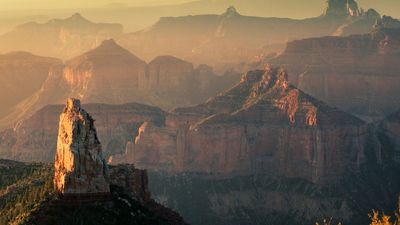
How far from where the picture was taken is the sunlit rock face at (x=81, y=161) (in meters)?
78.6

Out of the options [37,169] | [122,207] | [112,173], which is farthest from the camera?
[37,169]

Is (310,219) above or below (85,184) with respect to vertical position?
below

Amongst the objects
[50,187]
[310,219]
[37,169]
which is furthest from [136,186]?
[310,219]

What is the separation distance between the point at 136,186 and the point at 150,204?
5.94 feet

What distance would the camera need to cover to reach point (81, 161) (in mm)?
78875

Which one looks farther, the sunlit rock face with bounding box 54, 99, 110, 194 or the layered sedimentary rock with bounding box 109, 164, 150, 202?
the layered sedimentary rock with bounding box 109, 164, 150, 202

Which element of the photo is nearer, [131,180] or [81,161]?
[81,161]

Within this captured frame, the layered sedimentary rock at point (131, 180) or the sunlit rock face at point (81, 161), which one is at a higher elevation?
the sunlit rock face at point (81, 161)

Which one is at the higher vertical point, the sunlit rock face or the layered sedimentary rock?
the sunlit rock face

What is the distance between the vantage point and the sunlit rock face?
258ft

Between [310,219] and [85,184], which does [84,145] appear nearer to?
[85,184]

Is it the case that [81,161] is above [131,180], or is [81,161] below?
above

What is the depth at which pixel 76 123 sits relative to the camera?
79.2 m

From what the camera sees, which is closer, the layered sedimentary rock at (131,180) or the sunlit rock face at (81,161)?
the sunlit rock face at (81,161)
